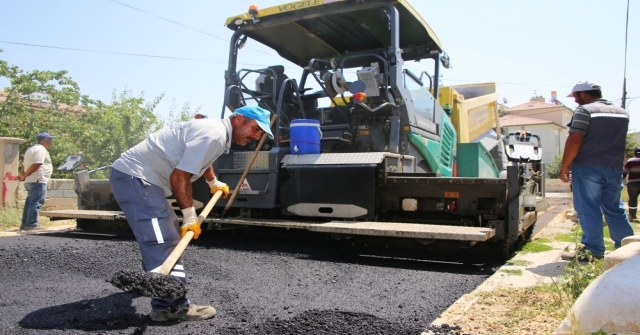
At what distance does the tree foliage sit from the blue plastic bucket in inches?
414

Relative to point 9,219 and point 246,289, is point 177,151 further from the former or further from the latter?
point 9,219

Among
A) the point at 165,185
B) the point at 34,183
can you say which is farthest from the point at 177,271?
the point at 34,183

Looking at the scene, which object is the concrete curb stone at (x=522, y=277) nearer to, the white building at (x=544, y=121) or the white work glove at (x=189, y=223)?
the white work glove at (x=189, y=223)

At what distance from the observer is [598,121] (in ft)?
13.1

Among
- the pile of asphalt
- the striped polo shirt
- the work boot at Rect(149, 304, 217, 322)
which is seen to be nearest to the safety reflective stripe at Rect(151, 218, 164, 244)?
the pile of asphalt

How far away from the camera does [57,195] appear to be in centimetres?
976

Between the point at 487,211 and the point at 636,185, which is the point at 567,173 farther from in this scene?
the point at 636,185

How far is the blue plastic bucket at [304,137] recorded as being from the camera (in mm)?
5277

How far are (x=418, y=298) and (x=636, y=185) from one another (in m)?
8.19

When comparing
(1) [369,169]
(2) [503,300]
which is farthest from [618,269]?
Answer: (1) [369,169]

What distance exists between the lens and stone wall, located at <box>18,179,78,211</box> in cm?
959

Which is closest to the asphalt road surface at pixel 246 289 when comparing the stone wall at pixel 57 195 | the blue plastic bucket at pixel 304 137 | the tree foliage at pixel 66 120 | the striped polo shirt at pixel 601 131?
the blue plastic bucket at pixel 304 137

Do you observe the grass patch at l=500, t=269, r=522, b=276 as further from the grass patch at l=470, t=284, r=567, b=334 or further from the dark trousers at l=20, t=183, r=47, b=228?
the dark trousers at l=20, t=183, r=47, b=228

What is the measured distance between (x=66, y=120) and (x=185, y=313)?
14831 millimetres
